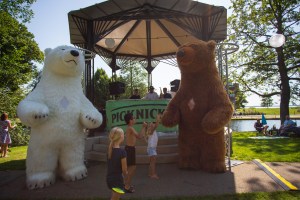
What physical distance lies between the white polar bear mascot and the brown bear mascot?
1.84m

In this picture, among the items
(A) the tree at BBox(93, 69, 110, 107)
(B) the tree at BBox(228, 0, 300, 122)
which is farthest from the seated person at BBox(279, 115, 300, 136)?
(A) the tree at BBox(93, 69, 110, 107)

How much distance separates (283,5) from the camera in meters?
18.8

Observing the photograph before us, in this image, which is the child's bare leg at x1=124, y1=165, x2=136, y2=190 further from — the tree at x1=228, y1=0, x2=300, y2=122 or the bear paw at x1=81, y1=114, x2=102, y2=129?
the tree at x1=228, y1=0, x2=300, y2=122

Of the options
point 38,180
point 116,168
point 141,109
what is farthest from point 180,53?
point 38,180

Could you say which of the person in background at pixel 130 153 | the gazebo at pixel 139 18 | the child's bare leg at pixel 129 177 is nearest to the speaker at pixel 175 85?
the gazebo at pixel 139 18

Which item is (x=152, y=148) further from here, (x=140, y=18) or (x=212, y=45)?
(x=140, y=18)

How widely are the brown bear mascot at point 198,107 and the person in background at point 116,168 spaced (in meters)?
2.35

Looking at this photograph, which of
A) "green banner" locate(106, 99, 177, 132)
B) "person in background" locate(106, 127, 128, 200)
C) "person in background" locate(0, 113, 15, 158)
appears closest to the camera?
"person in background" locate(106, 127, 128, 200)

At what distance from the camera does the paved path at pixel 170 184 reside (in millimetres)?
4539

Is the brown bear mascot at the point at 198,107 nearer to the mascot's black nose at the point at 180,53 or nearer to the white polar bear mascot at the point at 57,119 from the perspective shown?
the mascot's black nose at the point at 180,53

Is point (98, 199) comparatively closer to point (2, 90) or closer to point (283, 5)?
point (2, 90)

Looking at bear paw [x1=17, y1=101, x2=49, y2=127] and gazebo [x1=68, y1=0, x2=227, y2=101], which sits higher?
gazebo [x1=68, y1=0, x2=227, y2=101]

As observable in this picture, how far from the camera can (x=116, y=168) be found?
3463mm

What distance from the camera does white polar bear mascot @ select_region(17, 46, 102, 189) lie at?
5.00m
